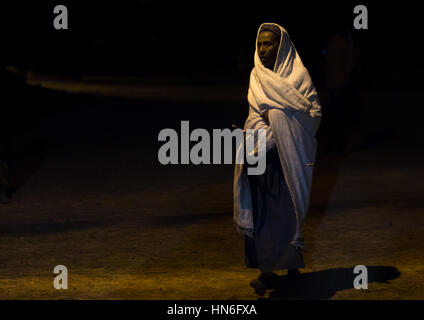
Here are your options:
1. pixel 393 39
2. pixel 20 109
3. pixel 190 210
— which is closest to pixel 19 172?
pixel 190 210

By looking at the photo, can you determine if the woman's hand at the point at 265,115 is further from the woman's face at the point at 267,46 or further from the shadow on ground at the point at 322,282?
the shadow on ground at the point at 322,282

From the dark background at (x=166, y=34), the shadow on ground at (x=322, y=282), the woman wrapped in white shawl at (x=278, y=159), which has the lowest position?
the shadow on ground at (x=322, y=282)

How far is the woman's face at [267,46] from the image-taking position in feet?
19.8

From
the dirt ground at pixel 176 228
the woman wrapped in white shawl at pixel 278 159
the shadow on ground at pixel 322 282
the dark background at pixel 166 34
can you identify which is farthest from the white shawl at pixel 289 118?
the dark background at pixel 166 34

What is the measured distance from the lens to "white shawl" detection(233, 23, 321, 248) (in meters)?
5.98

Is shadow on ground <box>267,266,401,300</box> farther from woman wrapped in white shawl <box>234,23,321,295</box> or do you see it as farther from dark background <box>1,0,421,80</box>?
dark background <box>1,0,421,80</box>

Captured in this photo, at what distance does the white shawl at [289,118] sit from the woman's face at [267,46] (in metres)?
0.04

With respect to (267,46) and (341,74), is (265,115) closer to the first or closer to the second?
(267,46)

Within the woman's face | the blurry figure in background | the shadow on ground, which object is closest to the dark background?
the blurry figure in background

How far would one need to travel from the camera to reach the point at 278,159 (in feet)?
20.3

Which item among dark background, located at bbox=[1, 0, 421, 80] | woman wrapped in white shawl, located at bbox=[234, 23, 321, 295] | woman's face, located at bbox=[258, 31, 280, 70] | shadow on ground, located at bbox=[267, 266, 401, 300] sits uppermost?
dark background, located at bbox=[1, 0, 421, 80]

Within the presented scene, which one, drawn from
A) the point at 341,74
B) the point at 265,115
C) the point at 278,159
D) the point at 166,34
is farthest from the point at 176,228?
the point at 166,34

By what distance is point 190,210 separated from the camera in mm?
9742

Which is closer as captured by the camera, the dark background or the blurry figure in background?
the blurry figure in background
